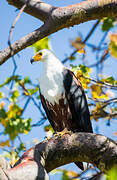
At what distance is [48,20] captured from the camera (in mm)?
3092

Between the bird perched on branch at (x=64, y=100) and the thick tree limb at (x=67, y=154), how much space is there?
47.8 inches

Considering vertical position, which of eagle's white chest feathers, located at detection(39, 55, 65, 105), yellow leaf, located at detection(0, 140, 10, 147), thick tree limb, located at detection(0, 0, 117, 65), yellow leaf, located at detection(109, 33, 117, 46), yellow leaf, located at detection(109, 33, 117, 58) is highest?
thick tree limb, located at detection(0, 0, 117, 65)

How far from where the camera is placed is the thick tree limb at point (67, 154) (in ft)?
8.43

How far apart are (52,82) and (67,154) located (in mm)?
1602

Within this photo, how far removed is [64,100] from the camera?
429 centimetres

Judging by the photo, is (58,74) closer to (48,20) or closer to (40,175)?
(48,20)

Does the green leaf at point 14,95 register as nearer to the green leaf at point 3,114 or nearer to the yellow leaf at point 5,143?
the green leaf at point 3,114

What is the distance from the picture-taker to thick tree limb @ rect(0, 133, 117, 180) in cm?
257

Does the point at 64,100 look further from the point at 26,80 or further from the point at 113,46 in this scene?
the point at 113,46

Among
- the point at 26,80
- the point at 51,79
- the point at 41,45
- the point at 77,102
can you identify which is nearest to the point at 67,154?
the point at 77,102

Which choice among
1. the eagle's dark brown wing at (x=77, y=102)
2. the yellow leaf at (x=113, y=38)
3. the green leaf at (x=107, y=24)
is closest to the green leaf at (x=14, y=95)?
the eagle's dark brown wing at (x=77, y=102)

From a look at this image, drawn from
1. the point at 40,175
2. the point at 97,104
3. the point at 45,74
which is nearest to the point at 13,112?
the point at 45,74

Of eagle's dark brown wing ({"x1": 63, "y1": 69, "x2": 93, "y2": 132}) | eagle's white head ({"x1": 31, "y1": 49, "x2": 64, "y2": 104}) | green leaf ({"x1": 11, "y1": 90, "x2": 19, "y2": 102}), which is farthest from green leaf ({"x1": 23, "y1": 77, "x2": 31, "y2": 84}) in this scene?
eagle's dark brown wing ({"x1": 63, "y1": 69, "x2": 93, "y2": 132})

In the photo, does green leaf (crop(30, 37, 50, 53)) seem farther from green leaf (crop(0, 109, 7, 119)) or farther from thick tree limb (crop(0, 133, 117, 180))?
thick tree limb (crop(0, 133, 117, 180))
